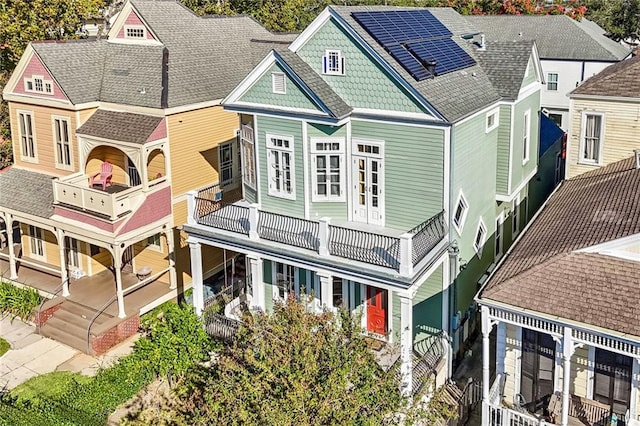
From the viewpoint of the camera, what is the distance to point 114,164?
24.0 m

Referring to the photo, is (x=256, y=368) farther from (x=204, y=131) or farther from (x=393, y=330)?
(x=204, y=131)

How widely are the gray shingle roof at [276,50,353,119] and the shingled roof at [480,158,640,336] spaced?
19.3 ft

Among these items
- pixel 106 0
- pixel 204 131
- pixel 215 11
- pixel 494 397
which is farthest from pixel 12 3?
pixel 494 397

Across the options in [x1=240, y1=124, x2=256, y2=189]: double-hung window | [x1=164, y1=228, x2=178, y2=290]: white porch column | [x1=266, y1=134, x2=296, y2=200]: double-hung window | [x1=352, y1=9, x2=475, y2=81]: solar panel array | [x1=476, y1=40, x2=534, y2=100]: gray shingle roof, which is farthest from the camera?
[x1=164, y1=228, x2=178, y2=290]: white porch column

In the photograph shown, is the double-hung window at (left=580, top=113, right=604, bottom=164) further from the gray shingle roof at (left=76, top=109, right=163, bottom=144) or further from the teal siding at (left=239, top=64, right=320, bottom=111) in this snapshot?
the gray shingle roof at (left=76, top=109, right=163, bottom=144)

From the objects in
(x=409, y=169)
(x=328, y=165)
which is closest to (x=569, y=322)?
(x=409, y=169)

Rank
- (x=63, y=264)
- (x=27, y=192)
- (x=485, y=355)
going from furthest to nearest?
(x=27, y=192) < (x=63, y=264) < (x=485, y=355)

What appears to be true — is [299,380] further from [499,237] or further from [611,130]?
[611,130]

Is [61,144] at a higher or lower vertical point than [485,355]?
higher

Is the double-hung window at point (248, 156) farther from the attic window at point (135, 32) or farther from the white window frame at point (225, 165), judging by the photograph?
the attic window at point (135, 32)

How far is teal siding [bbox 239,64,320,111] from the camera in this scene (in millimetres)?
18000

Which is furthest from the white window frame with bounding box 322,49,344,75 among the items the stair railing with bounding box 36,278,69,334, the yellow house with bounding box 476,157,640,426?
the stair railing with bounding box 36,278,69,334

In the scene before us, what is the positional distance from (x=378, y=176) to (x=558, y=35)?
3399cm

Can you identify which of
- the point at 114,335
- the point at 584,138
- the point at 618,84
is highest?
the point at 618,84
